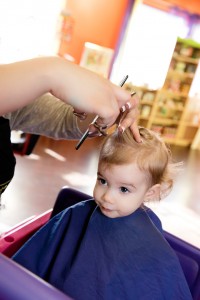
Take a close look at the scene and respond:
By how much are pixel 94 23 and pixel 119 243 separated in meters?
4.01

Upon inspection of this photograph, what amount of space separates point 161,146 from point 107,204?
23 centimetres

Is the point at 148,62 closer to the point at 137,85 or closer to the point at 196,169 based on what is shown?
the point at 137,85

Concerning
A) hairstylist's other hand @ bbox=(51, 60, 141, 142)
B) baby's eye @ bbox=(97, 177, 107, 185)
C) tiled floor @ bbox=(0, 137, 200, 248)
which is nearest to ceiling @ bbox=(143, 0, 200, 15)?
tiled floor @ bbox=(0, 137, 200, 248)

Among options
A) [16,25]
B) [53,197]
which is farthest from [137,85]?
[53,197]

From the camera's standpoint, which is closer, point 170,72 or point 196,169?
point 196,169

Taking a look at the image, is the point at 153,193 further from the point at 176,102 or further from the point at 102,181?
the point at 176,102

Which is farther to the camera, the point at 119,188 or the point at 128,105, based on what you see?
the point at 119,188

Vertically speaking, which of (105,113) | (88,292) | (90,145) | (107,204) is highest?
(105,113)

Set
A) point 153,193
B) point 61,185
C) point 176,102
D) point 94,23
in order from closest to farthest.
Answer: point 153,193, point 61,185, point 94,23, point 176,102

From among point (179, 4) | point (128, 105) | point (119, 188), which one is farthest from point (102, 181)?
point (179, 4)

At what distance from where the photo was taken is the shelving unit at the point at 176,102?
525cm

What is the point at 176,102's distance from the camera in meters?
5.62

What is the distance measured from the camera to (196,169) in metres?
4.52

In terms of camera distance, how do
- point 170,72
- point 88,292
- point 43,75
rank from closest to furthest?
point 43,75 → point 88,292 → point 170,72
